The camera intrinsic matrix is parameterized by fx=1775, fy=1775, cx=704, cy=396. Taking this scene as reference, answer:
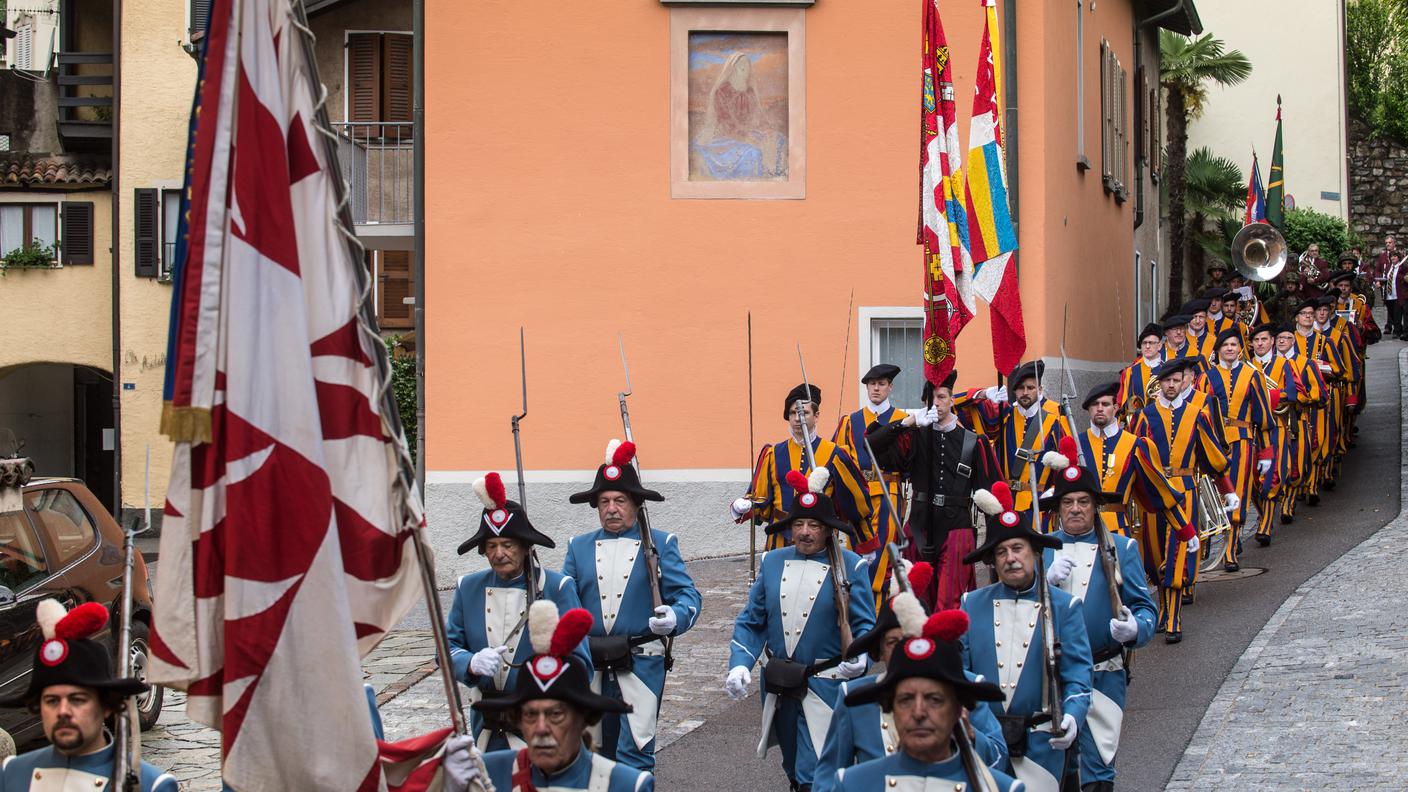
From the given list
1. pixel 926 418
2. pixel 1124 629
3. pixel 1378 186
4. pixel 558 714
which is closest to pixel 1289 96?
pixel 1378 186

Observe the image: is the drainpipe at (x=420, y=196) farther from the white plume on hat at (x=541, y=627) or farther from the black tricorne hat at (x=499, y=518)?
the white plume on hat at (x=541, y=627)

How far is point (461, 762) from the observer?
479 centimetres

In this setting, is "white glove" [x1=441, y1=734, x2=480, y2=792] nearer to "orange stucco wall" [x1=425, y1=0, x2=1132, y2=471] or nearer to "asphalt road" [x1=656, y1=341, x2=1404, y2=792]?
"asphalt road" [x1=656, y1=341, x2=1404, y2=792]

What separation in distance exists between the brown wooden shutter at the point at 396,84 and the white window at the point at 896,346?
803cm

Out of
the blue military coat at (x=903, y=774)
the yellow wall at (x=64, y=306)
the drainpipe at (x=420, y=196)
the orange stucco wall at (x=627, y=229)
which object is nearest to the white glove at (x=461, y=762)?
the blue military coat at (x=903, y=774)

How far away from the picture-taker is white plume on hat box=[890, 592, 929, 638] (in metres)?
5.35

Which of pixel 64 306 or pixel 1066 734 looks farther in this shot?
pixel 64 306

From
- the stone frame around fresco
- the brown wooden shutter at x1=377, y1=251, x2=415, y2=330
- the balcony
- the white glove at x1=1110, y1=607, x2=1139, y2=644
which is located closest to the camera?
the white glove at x1=1110, y1=607, x2=1139, y2=644

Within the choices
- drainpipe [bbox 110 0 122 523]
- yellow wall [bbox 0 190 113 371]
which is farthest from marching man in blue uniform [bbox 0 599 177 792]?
yellow wall [bbox 0 190 113 371]

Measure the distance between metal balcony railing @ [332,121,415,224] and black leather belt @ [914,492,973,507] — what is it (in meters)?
10.2

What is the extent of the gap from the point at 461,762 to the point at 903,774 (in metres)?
1.32

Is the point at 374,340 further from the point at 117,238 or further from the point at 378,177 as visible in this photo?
the point at 117,238

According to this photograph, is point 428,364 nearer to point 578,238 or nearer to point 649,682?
point 578,238

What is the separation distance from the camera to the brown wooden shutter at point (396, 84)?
23.3 m
